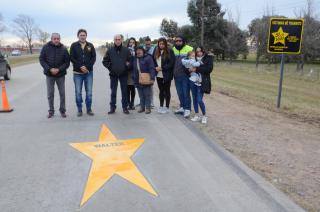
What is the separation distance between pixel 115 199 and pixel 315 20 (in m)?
31.1

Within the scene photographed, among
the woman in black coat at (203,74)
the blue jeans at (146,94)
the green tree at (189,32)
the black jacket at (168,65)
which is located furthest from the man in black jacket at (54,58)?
the green tree at (189,32)

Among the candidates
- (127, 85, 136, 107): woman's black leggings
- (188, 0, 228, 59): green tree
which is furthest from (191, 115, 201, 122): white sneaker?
(188, 0, 228, 59): green tree

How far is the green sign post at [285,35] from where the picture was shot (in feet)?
29.3

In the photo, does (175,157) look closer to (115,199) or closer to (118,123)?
(115,199)

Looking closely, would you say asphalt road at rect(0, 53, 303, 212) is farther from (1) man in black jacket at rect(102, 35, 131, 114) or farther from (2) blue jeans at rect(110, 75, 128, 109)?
(1) man in black jacket at rect(102, 35, 131, 114)

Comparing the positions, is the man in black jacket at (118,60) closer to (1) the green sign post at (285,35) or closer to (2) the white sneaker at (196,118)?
(2) the white sneaker at (196,118)

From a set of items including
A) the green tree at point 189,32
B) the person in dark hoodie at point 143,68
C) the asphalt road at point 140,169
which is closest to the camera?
the asphalt road at point 140,169

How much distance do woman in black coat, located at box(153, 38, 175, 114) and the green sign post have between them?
10.1 feet

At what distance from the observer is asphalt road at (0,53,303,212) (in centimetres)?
366

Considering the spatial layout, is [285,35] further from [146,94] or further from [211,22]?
[211,22]

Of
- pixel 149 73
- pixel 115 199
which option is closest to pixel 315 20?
pixel 149 73

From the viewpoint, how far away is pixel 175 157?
Result: 517 centimetres

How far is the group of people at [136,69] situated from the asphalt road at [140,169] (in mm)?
897

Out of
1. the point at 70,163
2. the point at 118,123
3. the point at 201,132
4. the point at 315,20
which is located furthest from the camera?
the point at 315,20
